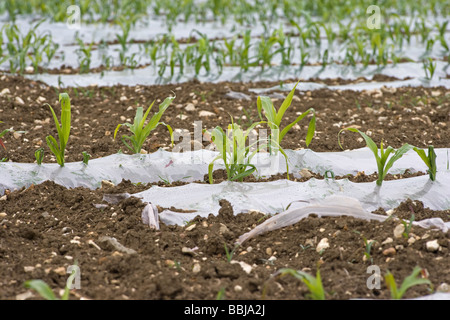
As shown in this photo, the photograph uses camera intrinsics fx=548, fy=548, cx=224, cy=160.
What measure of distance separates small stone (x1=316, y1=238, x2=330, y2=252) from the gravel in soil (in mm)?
13

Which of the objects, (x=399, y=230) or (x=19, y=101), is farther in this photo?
(x=19, y=101)

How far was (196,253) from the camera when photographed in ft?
6.51

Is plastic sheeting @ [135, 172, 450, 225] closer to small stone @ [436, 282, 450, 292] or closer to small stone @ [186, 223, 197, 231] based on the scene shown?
small stone @ [186, 223, 197, 231]

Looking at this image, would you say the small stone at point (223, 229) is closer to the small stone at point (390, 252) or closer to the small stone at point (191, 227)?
the small stone at point (191, 227)

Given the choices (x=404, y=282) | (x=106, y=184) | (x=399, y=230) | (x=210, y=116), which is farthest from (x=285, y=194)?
(x=210, y=116)

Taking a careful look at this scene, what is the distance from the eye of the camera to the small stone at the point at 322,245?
6.43ft

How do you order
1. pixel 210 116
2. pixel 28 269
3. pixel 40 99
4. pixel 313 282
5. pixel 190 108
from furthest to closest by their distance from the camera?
pixel 40 99 → pixel 190 108 → pixel 210 116 → pixel 28 269 → pixel 313 282

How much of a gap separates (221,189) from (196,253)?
1.80 ft

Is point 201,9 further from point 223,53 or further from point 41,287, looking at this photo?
point 41,287

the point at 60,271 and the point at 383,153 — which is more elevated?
the point at 383,153

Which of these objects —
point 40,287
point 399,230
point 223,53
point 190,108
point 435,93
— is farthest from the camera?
point 223,53
